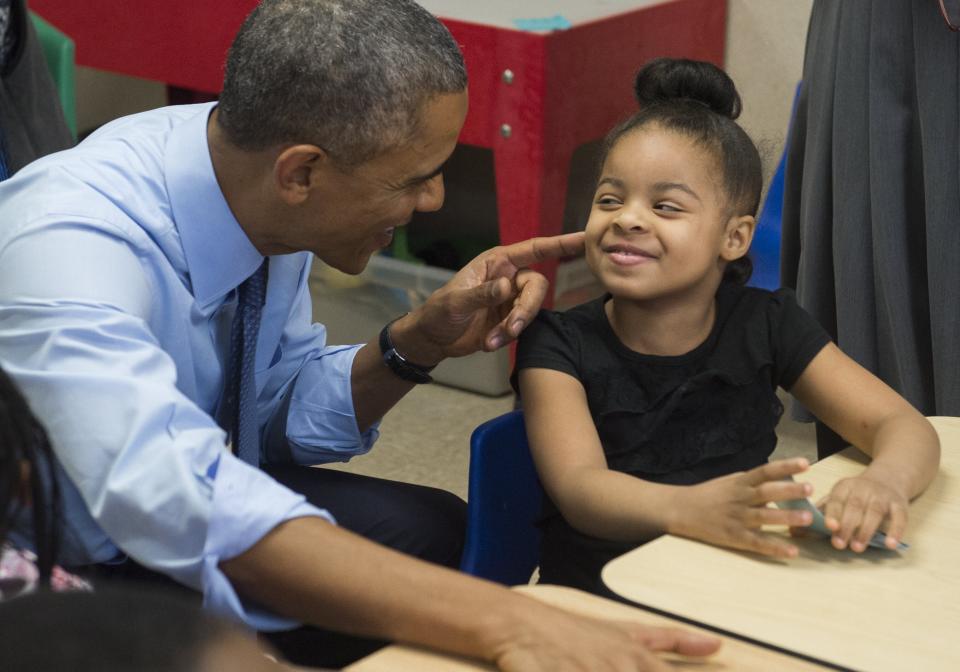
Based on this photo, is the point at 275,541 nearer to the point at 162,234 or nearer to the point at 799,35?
the point at 162,234

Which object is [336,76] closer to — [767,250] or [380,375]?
[380,375]

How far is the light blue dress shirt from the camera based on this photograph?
1.13 meters

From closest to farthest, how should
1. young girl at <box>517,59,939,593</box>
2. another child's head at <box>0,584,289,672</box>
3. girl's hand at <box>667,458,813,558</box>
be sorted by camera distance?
1. another child's head at <box>0,584,289,672</box>
2. girl's hand at <box>667,458,813,558</box>
3. young girl at <box>517,59,939,593</box>

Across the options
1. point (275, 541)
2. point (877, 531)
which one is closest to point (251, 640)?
point (275, 541)

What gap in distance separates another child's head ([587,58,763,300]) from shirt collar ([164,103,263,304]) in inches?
17.4

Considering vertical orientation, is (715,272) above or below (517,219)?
above

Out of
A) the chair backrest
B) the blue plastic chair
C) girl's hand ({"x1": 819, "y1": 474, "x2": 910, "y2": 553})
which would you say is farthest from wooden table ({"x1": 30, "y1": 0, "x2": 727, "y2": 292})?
girl's hand ({"x1": 819, "y1": 474, "x2": 910, "y2": 553})

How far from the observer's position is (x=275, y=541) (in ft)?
3.70

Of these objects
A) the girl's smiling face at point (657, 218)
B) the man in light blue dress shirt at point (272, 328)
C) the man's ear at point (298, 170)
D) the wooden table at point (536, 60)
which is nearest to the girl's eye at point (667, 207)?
the girl's smiling face at point (657, 218)

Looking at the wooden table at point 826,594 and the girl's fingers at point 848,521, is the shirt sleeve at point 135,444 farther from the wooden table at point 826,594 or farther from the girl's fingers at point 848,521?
the girl's fingers at point 848,521

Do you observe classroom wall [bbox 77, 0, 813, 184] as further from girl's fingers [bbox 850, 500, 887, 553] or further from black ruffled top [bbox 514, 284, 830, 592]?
girl's fingers [bbox 850, 500, 887, 553]

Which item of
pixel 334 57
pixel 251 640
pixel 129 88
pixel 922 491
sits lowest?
pixel 129 88

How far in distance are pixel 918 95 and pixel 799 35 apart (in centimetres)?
117

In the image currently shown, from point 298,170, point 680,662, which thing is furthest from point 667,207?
point 680,662
